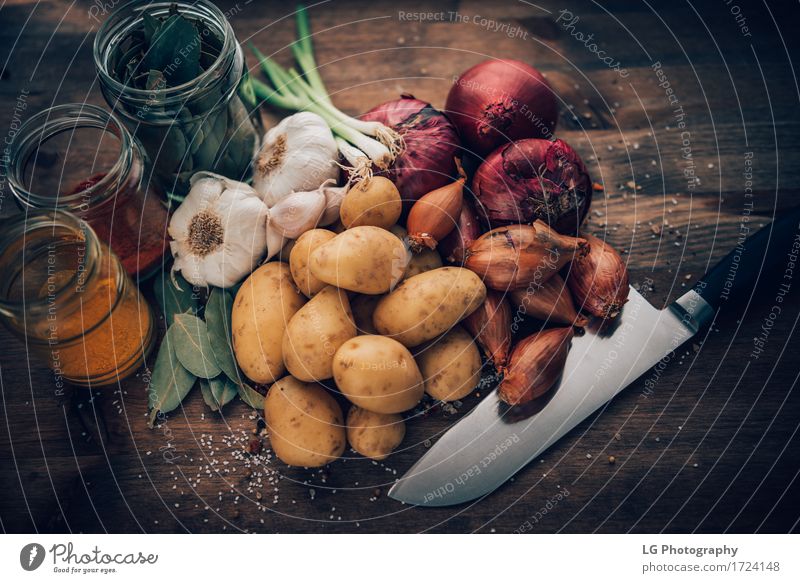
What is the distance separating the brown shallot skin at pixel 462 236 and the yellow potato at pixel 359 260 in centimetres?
11

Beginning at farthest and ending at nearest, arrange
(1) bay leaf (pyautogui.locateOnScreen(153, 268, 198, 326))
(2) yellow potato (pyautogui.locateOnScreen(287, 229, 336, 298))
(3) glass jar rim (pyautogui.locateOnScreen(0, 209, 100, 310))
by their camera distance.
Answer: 1. (1) bay leaf (pyautogui.locateOnScreen(153, 268, 198, 326))
2. (2) yellow potato (pyautogui.locateOnScreen(287, 229, 336, 298))
3. (3) glass jar rim (pyautogui.locateOnScreen(0, 209, 100, 310))

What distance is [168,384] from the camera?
100 cm

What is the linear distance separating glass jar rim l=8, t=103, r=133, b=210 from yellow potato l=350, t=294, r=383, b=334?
40 cm

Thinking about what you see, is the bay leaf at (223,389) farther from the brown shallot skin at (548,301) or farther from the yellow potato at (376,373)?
the brown shallot skin at (548,301)

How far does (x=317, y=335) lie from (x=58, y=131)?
21.3 inches

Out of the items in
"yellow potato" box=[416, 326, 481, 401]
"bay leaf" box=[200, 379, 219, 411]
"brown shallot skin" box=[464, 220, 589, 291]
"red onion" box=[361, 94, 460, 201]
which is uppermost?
"red onion" box=[361, 94, 460, 201]

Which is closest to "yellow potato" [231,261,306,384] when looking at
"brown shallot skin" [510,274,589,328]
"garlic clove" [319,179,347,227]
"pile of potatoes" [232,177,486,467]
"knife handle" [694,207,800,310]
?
"pile of potatoes" [232,177,486,467]

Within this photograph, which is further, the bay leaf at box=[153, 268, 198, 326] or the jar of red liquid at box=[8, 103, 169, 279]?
the bay leaf at box=[153, 268, 198, 326]

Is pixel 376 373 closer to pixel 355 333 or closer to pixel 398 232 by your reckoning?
pixel 355 333

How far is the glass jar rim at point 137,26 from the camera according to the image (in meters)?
0.84

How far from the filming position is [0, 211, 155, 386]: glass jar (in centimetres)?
82

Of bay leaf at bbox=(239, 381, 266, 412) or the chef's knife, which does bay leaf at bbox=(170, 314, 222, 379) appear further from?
the chef's knife
